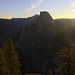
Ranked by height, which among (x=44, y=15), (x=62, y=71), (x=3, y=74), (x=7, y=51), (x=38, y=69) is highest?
(x=44, y=15)

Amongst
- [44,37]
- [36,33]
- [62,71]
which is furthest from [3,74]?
[36,33]

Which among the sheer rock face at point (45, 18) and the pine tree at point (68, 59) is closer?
the pine tree at point (68, 59)

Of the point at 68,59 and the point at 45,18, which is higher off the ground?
the point at 45,18

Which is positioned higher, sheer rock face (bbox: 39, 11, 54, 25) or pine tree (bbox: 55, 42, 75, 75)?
sheer rock face (bbox: 39, 11, 54, 25)

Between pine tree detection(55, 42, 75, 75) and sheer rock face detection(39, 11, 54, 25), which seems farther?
sheer rock face detection(39, 11, 54, 25)

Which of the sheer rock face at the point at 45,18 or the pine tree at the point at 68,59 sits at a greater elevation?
the sheer rock face at the point at 45,18

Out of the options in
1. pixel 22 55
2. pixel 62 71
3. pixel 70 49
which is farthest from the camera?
pixel 22 55

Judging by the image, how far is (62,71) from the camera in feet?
57.5

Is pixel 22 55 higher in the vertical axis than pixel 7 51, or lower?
lower

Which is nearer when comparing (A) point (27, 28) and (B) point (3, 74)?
(B) point (3, 74)

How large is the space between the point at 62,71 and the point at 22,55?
89.3 metres

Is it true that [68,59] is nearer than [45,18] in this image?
Yes

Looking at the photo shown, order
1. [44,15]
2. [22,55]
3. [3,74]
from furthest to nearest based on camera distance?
[44,15], [22,55], [3,74]

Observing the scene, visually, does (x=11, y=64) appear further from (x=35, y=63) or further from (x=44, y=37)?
(x=44, y=37)
